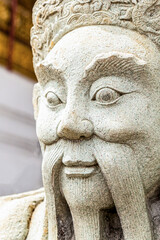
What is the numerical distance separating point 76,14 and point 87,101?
277 mm

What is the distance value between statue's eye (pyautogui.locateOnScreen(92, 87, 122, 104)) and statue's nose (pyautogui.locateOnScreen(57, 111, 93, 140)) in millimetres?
76

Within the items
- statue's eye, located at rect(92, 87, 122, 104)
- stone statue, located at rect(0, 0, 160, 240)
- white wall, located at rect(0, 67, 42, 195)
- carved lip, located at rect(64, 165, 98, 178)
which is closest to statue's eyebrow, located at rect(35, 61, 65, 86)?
stone statue, located at rect(0, 0, 160, 240)

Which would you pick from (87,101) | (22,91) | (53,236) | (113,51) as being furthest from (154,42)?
(22,91)

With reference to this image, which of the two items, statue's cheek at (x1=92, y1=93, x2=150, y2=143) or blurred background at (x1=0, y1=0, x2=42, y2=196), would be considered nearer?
statue's cheek at (x1=92, y1=93, x2=150, y2=143)

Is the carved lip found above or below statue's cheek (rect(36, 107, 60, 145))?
below

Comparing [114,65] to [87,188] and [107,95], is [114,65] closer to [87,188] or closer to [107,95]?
[107,95]

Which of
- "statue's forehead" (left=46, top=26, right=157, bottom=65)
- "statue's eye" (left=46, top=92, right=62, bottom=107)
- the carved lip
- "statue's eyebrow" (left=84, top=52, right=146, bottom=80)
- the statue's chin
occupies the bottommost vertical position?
the statue's chin

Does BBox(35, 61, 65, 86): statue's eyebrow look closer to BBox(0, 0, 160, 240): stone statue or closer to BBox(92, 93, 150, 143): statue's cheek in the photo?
BBox(0, 0, 160, 240): stone statue

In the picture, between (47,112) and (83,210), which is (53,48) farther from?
(83,210)

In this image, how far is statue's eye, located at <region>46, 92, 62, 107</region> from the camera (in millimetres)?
1287

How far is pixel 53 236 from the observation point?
133 cm

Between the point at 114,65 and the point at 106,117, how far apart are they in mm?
143

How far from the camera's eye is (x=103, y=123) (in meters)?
1.20

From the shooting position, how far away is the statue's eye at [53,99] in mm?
1287
